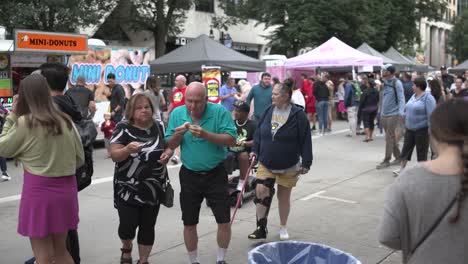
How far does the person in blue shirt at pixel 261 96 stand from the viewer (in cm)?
1123

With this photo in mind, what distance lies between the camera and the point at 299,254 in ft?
11.1

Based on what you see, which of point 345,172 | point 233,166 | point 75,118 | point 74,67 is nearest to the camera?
point 75,118

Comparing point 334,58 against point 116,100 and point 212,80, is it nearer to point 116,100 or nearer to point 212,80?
point 212,80

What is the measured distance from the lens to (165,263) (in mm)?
5082

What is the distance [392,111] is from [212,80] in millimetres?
4405

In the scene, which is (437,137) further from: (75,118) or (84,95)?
(84,95)

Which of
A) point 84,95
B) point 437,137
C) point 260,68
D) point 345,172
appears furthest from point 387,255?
point 260,68

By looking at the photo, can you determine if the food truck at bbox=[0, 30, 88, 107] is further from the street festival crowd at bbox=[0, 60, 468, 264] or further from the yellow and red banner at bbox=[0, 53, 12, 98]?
the street festival crowd at bbox=[0, 60, 468, 264]

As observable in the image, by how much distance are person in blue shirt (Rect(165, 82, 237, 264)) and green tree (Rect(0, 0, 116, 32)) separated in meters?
13.5

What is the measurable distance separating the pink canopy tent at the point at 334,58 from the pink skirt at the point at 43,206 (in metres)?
15.2

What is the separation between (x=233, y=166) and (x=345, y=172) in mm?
3273

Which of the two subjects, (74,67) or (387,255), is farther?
(74,67)

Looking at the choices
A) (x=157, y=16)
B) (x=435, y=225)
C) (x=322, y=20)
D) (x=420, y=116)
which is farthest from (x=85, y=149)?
(x=322, y=20)

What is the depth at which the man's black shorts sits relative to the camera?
179 inches
